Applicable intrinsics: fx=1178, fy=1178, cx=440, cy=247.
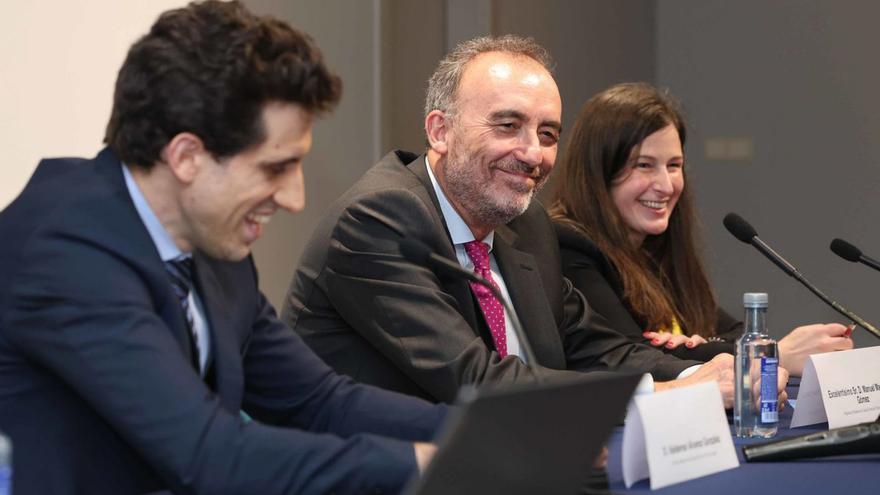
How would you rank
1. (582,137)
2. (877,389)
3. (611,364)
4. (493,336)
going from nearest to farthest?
(877,389), (493,336), (611,364), (582,137)

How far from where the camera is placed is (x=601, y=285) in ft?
10.2

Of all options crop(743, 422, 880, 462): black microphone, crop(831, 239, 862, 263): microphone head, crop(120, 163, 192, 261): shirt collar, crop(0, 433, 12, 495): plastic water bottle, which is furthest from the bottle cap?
crop(0, 433, 12, 495): plastic water bottle

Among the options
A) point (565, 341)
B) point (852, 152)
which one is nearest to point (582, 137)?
point (565, 341)

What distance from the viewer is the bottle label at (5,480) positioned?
1539 millimetres

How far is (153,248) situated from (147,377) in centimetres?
20

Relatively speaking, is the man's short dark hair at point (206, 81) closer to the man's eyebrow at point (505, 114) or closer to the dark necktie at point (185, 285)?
the dark necktie at point (185, 285)

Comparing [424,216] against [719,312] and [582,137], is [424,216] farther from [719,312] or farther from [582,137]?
[719,312]

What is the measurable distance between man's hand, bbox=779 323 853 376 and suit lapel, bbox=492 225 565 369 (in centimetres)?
51

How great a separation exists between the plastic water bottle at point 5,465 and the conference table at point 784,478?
82 cm

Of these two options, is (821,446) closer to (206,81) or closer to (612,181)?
(206,81)

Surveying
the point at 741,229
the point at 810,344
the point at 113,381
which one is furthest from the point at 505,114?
the point at 113,381

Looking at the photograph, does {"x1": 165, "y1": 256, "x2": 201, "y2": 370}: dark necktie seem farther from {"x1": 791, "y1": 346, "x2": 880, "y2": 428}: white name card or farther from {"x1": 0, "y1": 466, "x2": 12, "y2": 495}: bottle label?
{"x1": 791, "y1": 346, "x2": 880, "y2": 428}: white name card

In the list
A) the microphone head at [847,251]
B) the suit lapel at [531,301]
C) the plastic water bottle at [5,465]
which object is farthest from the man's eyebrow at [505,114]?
the plastic water bottle at [5,465]

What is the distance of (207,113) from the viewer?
1.57 metres
